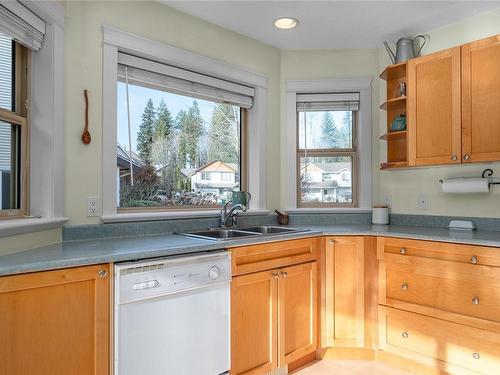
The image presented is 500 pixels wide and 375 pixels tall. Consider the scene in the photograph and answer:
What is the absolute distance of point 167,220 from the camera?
246cm

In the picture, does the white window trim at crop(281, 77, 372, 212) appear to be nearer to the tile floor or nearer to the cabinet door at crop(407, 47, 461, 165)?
the cabinet door at crop(407, 47, 461, 165)

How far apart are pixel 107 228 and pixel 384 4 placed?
2298 mm

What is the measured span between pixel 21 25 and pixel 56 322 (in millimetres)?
Answer: 1380

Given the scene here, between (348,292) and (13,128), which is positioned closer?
(13,128)

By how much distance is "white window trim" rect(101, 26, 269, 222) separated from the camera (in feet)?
7.16

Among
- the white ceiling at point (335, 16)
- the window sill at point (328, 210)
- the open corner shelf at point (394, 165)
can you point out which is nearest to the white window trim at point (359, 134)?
the window sill at point (328, 210)

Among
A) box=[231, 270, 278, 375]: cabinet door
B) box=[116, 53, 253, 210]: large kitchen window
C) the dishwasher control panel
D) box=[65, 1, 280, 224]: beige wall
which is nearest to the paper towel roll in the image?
box=[231, 270, 278, 375]: cabinet door

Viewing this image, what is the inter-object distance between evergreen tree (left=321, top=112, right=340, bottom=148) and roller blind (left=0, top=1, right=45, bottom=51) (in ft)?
7.35

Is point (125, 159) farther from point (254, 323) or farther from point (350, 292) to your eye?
point (350, 292)

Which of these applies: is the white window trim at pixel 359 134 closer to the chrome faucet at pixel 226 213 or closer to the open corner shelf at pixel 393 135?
the open corner shelf at pixel 393 135

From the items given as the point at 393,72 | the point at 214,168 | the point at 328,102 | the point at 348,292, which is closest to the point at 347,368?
Result: the point at 348,292

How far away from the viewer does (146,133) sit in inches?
100

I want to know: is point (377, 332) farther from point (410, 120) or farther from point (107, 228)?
point (107, 228)

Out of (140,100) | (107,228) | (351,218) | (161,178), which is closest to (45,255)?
(107,228)
